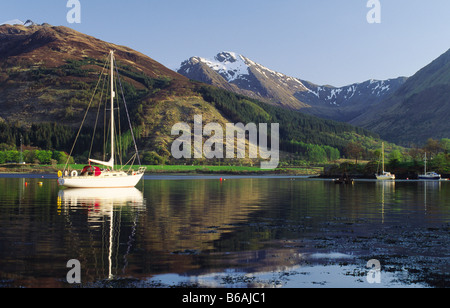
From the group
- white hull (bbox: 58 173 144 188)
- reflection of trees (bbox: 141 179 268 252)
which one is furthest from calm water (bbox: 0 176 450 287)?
white hull (bbox: 58 173 144 188)

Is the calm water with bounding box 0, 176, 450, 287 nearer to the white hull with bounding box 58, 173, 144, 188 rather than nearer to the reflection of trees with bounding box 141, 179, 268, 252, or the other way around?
the reflection of trees with bounding box 141, 179, 268, 252

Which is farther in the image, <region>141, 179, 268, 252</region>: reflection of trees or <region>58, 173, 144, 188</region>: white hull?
<region>58, 173, 144, 188</region>: white hull

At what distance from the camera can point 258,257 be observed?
22.1 meters

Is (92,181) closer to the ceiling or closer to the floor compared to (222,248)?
closer to the ceiling

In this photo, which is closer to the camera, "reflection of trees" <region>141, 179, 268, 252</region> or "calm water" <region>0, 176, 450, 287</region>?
"calm water" <region>0, 176, 450, 287</region>

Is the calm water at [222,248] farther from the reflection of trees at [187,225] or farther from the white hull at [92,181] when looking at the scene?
the white hull at [92,181]

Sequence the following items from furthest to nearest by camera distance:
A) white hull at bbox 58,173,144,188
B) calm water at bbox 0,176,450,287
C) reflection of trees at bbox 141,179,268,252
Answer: white hull at bbox 58,173,144,188 → reflection of trees at bbox 141,179,268,252 → calm water at bbox 0,176,450,287

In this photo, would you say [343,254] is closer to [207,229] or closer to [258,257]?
[258,257]

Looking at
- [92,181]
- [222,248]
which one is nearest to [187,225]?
[222,248]

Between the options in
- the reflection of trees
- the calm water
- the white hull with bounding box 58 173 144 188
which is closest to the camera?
the calm water

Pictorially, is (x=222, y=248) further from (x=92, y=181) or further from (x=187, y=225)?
(x=92, y=181)

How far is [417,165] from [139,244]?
183 metres

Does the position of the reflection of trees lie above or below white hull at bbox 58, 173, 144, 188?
below

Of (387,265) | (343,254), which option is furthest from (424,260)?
(343,254)
